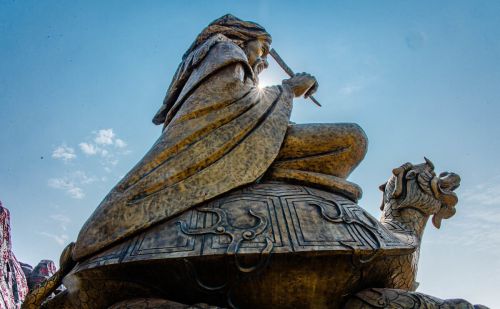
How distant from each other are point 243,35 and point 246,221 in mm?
2574

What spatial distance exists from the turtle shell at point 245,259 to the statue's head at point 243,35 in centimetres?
230

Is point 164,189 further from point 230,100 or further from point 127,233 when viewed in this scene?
point 230,100

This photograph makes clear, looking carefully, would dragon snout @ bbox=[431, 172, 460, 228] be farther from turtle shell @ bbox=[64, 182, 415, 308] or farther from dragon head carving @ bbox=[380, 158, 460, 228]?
turtle shell @ bbox=[64, 182, 415, 308]

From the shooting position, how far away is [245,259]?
8.42 feet

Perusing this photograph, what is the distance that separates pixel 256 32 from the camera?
4812 millimetres

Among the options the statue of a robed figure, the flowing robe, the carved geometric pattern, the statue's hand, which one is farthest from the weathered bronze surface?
the statue's hand

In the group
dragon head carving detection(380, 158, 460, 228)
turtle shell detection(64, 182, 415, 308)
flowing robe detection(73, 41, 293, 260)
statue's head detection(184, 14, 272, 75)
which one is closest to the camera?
turtle shell detection(64, 182, 415, 308)

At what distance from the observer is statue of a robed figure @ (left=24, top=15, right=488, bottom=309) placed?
263cm

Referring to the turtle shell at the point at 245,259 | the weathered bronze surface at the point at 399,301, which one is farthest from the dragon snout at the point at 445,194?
the weathered bronze surface at the point at 399,301

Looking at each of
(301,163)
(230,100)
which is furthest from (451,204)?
(230,100)

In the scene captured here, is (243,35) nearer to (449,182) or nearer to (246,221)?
(449,182)

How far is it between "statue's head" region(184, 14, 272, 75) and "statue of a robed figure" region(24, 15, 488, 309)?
2.88ft

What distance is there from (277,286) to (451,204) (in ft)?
6.41

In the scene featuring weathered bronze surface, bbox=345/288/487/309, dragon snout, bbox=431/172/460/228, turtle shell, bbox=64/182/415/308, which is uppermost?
dragon snout, bbox=431/172/460/228
